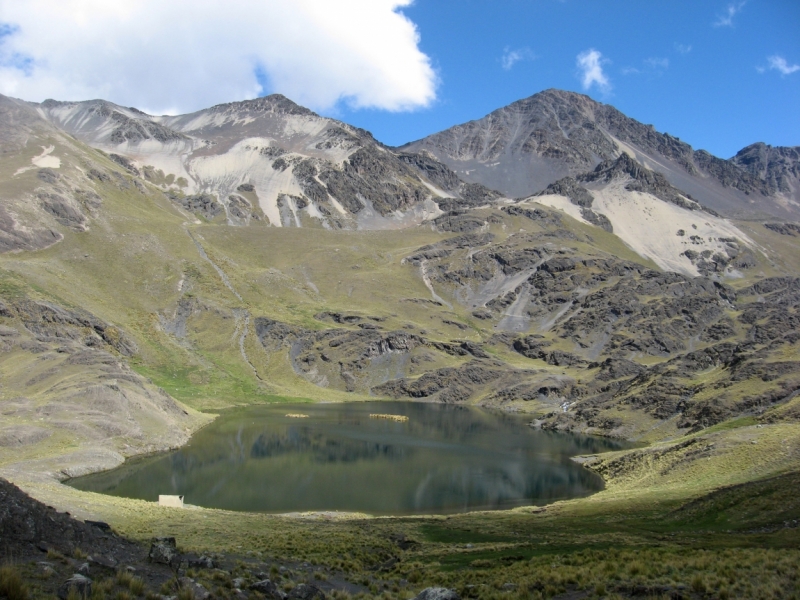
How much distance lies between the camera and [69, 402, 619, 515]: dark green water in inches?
2282

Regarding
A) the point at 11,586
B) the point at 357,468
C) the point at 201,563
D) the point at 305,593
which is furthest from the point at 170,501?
the point at 11,586

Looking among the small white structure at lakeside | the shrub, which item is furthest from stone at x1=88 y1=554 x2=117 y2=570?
the small white structure at lakeside

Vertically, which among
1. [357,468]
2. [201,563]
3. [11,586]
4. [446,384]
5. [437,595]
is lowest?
[357,468]

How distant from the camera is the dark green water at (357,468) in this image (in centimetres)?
5797

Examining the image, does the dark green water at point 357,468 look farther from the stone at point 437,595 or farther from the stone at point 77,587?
the stone at point 77,587

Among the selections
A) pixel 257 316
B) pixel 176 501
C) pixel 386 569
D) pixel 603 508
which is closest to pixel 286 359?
pixel 257 316

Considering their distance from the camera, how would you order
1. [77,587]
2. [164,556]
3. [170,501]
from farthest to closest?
[170,501] → [164,556] → [77,587]

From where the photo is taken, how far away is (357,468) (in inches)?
2923

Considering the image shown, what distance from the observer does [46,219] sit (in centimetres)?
19750

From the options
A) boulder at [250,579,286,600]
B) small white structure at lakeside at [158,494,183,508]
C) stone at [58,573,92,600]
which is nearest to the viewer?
stone at [58,573,92,600]

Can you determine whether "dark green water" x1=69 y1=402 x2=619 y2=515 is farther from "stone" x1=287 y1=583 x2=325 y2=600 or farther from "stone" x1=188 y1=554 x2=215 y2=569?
"stone" x1=287 y1=583 x2=325 y2=600

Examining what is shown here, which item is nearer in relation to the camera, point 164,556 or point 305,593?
point 305,593

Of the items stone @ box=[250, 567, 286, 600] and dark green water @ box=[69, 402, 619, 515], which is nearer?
stone @ box=[250, 567, 286, 600]

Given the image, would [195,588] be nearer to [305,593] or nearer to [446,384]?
[305,593]
